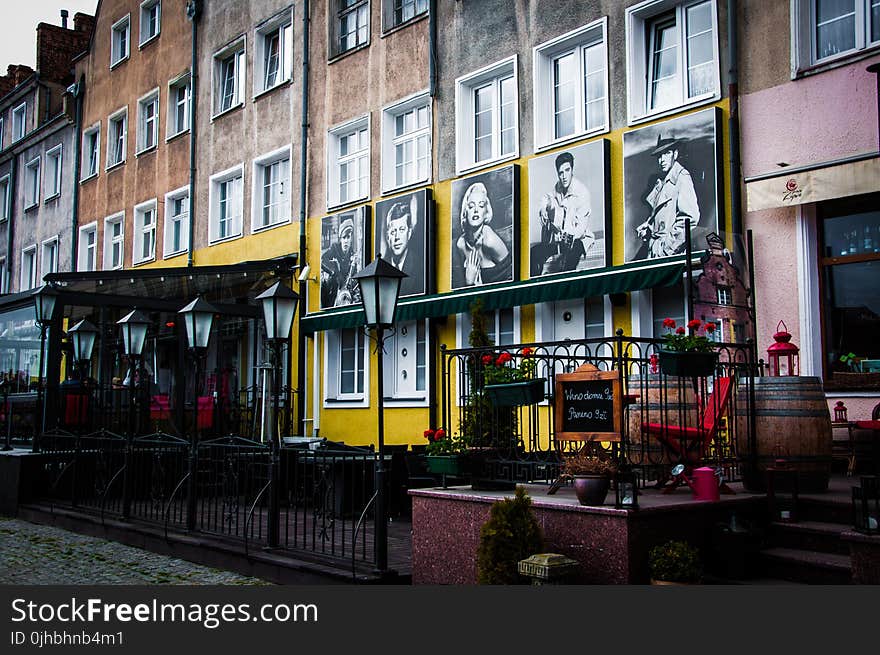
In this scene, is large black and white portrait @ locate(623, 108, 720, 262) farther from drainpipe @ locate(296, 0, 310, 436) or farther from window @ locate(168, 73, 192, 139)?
window @ locate(168, 73, 192, 139)

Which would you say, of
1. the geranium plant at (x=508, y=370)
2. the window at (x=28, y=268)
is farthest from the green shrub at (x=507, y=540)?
the window at (x=28, y=268)

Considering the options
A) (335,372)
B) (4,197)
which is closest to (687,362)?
(335,372)

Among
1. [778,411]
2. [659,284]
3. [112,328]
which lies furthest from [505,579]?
[112,328]

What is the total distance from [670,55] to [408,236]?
5.55 metres

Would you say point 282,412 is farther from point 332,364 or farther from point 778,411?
point 778,411

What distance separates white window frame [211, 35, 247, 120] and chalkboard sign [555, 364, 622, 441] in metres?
16.1

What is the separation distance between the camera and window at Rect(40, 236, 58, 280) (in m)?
30.3

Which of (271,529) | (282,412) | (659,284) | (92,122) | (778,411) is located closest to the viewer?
(778,411)

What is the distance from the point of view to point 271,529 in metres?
9.57

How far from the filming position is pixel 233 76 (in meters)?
22.4

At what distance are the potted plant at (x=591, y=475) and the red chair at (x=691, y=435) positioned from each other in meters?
1.05

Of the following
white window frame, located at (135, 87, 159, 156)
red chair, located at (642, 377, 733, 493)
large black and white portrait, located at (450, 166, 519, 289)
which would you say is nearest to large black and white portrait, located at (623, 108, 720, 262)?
large black and white portrait, located at (450, 166, 519, 289)

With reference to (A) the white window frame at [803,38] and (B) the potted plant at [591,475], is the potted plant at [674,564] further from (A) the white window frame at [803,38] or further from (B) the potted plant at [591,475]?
(A) the white window frame at [803,38]

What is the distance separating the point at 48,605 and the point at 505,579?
3.28 metres
